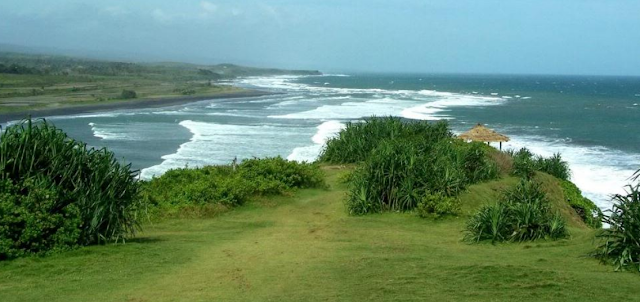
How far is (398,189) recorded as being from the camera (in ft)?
49.3

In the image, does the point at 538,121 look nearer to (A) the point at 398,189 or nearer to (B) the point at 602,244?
(A) the point at 398,189

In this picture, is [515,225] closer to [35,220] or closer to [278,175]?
[35,220]

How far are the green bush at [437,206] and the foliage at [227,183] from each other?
396cm

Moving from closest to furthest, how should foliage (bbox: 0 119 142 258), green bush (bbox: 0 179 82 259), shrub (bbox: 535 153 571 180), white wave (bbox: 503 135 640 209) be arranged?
green bush (bbox: 0 179 82 259), foliage (bbox: 0 119 142 258), shrub (bbox: 535 153 571 180), white wave (bbox: 503 135 640 209)

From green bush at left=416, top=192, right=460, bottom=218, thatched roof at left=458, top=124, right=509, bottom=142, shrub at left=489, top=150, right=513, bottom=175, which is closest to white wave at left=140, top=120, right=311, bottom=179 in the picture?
thatched roof at left=458, top=124, right=509, bottom=142

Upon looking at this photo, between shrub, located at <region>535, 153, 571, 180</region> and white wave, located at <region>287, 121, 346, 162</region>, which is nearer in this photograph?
shrub, located at <region>535, 153, 571, 180</region>

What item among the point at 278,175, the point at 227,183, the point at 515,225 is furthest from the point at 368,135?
the point at 515,225

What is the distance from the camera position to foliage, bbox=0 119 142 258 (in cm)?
905

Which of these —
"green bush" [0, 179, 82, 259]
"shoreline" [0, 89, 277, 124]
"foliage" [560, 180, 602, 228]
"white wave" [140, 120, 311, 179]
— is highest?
"green bush" [0, 179, 82, 259]

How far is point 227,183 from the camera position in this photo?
15852 millimetres

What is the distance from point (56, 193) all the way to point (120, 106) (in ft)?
163

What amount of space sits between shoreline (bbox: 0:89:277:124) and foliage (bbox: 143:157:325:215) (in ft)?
82.9

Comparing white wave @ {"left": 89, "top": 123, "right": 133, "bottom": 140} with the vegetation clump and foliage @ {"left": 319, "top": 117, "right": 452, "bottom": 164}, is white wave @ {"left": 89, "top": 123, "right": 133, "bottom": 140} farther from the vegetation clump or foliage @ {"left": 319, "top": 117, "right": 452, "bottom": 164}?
the vegetation clump

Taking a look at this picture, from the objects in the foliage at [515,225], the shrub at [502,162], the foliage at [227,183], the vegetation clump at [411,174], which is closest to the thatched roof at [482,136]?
the shrub at [502,162]
